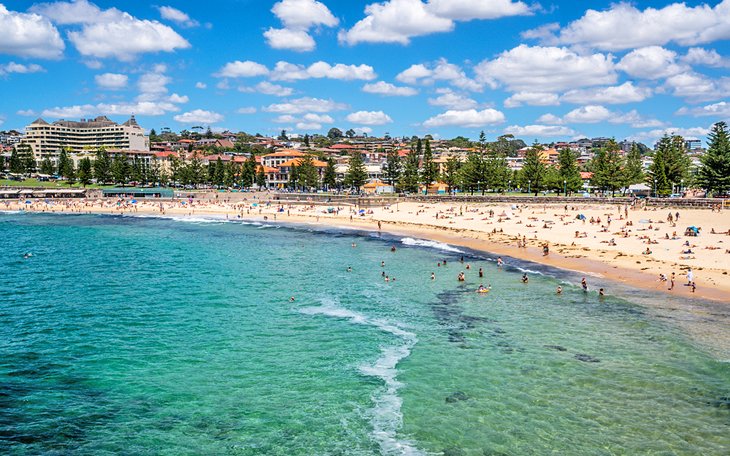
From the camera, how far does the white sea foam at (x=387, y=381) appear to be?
14742 millimetres

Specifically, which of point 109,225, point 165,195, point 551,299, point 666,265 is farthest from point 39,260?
point 165,195

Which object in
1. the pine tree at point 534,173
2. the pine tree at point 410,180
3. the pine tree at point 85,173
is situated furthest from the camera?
the pine tree at point 85,173

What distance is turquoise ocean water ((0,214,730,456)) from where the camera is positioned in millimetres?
14945

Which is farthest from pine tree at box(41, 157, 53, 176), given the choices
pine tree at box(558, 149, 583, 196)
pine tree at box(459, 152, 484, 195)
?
pine tree at box(558, 149, 583, 196)

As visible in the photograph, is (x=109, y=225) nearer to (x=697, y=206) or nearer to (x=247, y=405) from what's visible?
(x=247, y=405)

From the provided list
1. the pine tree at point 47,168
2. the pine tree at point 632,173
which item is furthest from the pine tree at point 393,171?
the pine tree at point 47,168

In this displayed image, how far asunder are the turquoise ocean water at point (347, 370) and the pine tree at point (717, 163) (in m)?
43.0

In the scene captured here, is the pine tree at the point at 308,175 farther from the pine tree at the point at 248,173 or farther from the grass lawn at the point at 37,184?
the grass lawn at the point at 37,184

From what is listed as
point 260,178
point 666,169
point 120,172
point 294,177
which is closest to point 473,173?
point 666,169

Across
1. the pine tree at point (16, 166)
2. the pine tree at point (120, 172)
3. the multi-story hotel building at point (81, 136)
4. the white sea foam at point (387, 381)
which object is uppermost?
the multi-story hotel building at point (81, 136)

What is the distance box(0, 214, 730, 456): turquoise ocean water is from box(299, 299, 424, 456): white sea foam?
7 cm

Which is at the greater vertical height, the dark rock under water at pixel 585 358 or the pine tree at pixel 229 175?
the pine tree at pixel 229 175

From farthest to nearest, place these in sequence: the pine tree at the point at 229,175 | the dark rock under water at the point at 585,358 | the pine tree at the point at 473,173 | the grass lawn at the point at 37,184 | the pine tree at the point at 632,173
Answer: the grass lawn at the point at 37,184 < the pine tree at the point at 229,175 < the pine tree at the point at 473,173 < the pine tree at the point at 632,173 < the dark rock under water at the point at 585,358

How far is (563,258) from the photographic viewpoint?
41.5 metres
